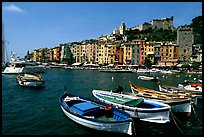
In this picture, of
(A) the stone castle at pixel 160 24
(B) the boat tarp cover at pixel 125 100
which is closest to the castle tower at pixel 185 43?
(A) the stone castle at pixel 160 24

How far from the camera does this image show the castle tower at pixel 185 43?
9219cm

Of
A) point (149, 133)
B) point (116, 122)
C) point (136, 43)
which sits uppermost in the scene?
point (136, 43)

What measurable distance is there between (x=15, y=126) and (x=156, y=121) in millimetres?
10165

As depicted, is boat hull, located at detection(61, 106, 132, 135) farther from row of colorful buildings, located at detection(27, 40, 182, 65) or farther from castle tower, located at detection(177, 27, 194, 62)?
castle tower, located at detection(177, 27, 194, 62)

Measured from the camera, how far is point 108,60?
101 meters

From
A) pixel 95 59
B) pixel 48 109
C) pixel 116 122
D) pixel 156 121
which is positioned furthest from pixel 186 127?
pixel 95 59

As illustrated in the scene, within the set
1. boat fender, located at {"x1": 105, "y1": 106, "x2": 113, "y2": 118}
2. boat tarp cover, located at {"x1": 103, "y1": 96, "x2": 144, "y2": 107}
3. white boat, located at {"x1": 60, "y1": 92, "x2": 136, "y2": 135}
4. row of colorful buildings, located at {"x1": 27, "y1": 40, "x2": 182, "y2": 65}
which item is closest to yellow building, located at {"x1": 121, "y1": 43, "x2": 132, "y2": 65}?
row of colorful buildings, located at {"x1": 27, "y1": 40, "x2": 182, "y2": 65}

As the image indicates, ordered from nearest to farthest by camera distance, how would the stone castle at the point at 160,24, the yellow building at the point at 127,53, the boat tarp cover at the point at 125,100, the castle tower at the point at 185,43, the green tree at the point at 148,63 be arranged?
the boat tarp cover at the point at 125,100 < the green tree at the point at 148,63 < the castle tower at the point at 185,43 < the yellow building at the point at 127,53 < the stone castle at the point at 160,24

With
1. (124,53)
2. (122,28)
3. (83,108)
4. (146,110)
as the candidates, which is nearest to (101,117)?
(83,108)

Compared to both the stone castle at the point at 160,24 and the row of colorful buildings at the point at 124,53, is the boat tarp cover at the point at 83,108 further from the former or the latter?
the stone castle at the point at 160,24

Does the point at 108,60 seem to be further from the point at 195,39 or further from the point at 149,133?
the point at 149,133

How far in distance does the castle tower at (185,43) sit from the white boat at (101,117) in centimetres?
8238

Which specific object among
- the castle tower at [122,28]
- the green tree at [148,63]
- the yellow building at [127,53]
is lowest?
the green tree at [148,63]

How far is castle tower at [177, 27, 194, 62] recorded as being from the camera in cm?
9219
